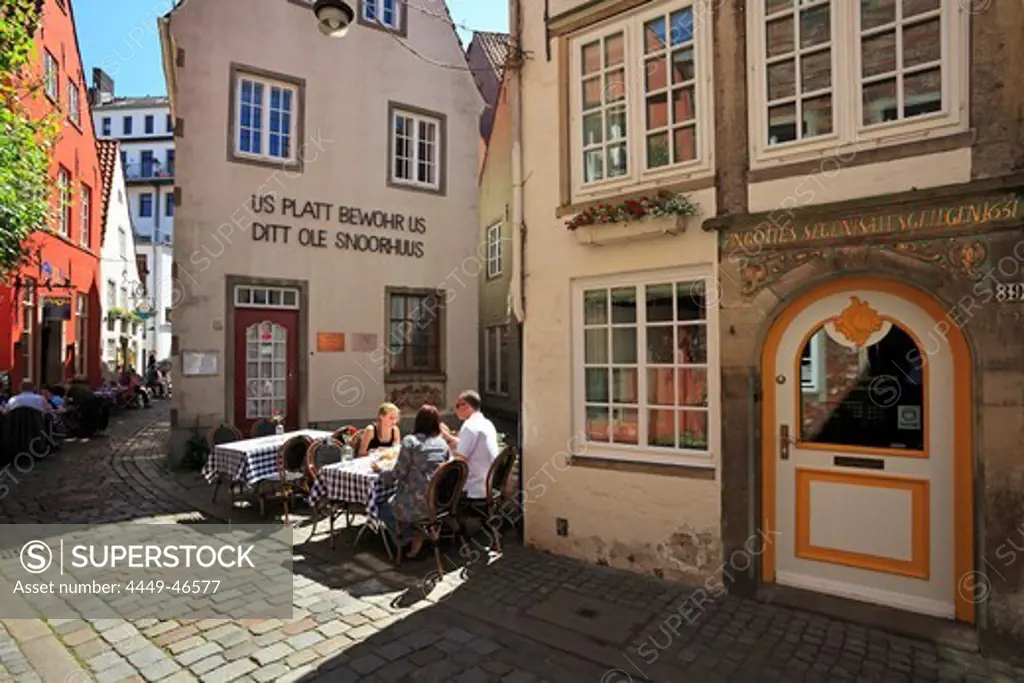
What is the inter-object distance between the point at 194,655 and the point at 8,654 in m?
1.27

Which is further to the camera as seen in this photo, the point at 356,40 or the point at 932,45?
the point at 356,40

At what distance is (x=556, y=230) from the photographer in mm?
6570

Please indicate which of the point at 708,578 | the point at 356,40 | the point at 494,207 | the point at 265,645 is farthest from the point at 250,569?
the point at 494,207

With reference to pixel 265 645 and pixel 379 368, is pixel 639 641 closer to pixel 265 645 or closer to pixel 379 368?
pixel 265 645

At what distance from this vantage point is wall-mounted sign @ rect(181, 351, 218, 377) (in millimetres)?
10797

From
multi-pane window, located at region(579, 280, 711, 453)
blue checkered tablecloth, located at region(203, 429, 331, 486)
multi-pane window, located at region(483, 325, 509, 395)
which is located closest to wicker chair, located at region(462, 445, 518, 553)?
multi-pane window, located at region(579, 280, 711, 453)

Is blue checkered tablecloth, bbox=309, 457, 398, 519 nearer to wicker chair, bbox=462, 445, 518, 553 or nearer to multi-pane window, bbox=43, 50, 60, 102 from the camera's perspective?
wicker chair, bbox=462, 445, 518, 553

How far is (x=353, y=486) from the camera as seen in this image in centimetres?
650

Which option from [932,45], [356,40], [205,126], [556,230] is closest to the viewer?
[932,45]

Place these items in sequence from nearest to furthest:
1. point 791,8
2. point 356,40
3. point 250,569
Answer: point 791,8 → point 250,569 → point 356,40

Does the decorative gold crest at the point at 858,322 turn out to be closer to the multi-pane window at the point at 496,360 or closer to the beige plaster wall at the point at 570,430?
the beige plaster wall at the point at 570,430

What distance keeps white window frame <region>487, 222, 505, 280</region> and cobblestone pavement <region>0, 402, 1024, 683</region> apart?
13.5 meters

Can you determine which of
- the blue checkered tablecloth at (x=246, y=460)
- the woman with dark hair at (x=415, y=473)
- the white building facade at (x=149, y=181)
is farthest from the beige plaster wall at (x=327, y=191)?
the white building facade at (x=149, y=181)

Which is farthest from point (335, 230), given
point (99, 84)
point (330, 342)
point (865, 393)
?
point (99, 84)
